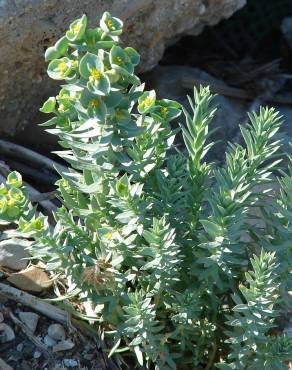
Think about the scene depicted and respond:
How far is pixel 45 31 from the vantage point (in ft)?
8.80

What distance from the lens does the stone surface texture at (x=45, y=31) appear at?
8.57ft

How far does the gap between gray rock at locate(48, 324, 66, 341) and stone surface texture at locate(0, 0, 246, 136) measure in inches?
37.7

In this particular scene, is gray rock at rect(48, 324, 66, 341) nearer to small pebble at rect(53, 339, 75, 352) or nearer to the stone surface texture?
small pebble at rect(53, 339, 75, 352)

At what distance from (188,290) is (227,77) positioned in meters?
2.10

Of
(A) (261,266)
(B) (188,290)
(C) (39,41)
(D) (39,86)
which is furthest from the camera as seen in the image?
(D) (39,86)

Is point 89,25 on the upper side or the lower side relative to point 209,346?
upper

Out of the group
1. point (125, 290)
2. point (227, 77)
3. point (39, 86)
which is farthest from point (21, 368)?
point (227, 77)

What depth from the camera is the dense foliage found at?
1.79m

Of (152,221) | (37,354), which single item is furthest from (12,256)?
(152,221)

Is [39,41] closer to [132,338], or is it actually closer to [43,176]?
[43,176]

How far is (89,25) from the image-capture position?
2.77m

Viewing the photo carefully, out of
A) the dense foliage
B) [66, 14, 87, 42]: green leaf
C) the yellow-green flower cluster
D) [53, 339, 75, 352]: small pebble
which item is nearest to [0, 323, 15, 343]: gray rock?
[53, 339, 75, 352]: small pebble

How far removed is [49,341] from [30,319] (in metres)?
0.08

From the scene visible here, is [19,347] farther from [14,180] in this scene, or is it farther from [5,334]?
[14,180]
